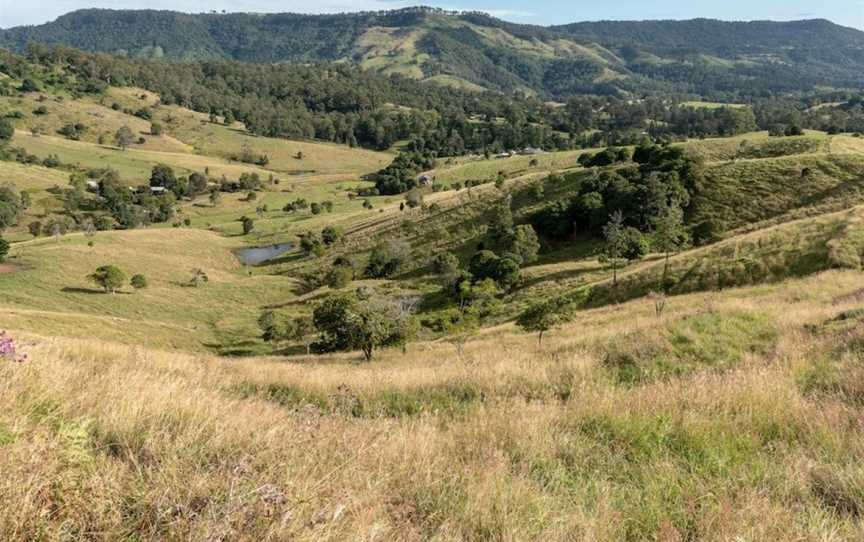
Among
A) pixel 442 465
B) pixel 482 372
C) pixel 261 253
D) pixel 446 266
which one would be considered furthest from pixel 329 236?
pixel 442 465

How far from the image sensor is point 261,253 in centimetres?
9462

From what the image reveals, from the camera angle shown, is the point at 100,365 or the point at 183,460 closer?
the point at 183,460

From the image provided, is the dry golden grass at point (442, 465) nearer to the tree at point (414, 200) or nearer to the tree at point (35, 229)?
the tree at point (414, 200)

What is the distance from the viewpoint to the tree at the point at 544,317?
28859 mm

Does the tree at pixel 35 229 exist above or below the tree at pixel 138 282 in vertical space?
below

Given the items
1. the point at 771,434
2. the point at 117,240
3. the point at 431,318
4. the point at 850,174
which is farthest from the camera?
the point at 117,240

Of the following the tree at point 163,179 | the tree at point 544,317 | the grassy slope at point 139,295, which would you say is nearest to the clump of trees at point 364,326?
the tree at point 544,317

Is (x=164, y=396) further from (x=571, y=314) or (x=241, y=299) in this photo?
(x=241, y=299)

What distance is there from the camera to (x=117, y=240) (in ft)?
276

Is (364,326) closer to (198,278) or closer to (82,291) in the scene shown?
(82,291)

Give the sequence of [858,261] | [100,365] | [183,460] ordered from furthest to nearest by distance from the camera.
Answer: [858,261], [100,365], [183,460]

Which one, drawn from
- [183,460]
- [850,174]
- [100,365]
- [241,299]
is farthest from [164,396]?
[850,174]

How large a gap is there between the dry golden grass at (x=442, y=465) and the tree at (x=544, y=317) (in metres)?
20.7

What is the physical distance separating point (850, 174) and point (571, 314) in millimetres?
46504
